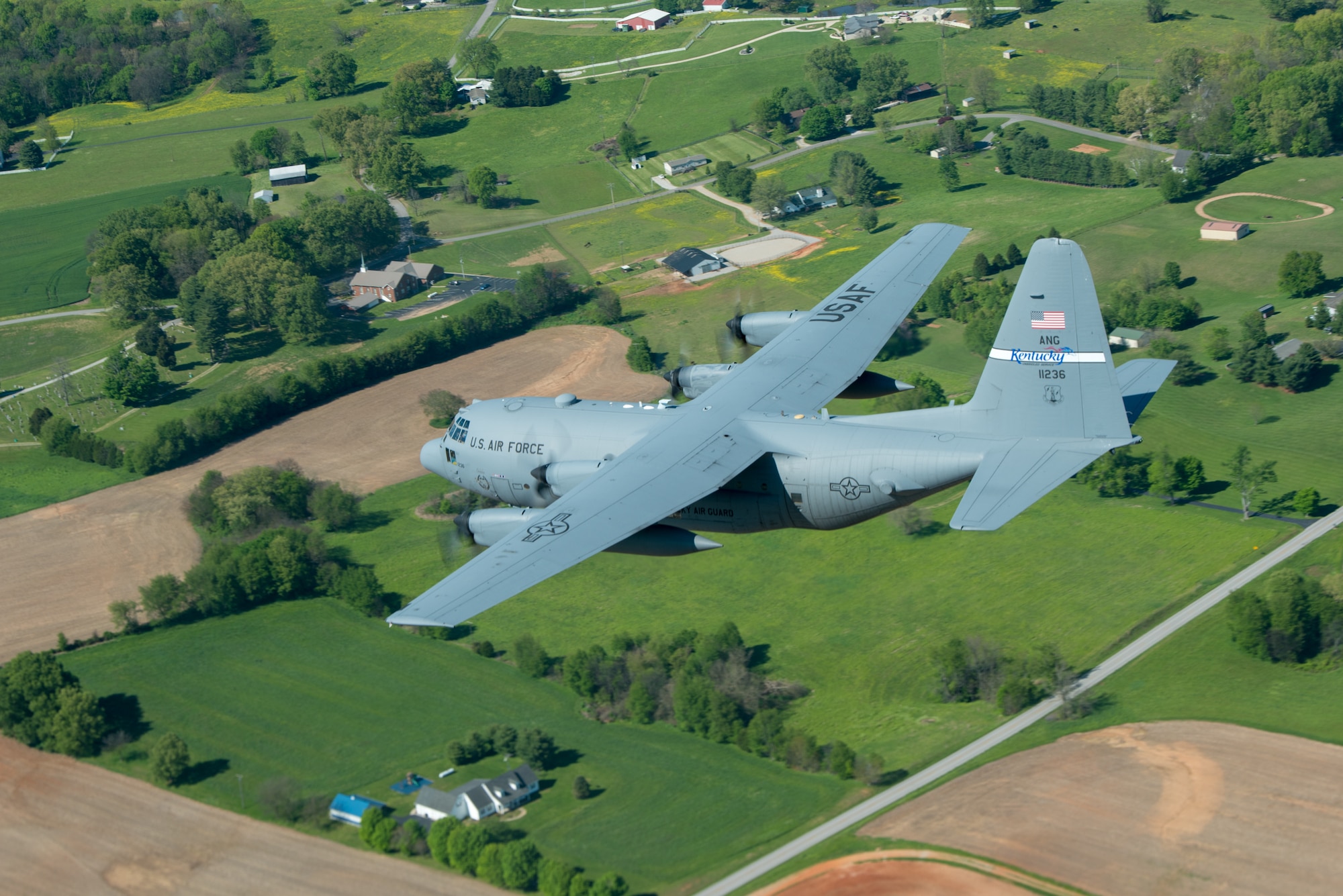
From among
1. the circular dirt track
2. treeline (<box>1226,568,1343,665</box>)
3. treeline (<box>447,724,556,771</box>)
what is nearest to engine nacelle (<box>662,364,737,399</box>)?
treeline (<box>447,724,556,771</box>)

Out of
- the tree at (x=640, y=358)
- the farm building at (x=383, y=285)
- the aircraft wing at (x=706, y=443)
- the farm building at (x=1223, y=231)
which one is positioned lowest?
the tree at (x=640, y=358)

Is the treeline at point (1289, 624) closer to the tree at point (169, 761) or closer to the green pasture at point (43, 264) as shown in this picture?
the tree at point (169, 761)

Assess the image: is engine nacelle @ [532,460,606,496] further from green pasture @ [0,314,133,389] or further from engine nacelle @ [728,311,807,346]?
green pasture @ [0,314,133,389]

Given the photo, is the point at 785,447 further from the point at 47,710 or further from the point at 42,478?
the point at 42,478

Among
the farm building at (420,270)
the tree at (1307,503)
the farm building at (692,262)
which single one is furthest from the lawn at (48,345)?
the tree at (1307,503)

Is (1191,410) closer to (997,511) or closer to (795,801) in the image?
(795,801)

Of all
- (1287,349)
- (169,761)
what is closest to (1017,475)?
(169,761)
